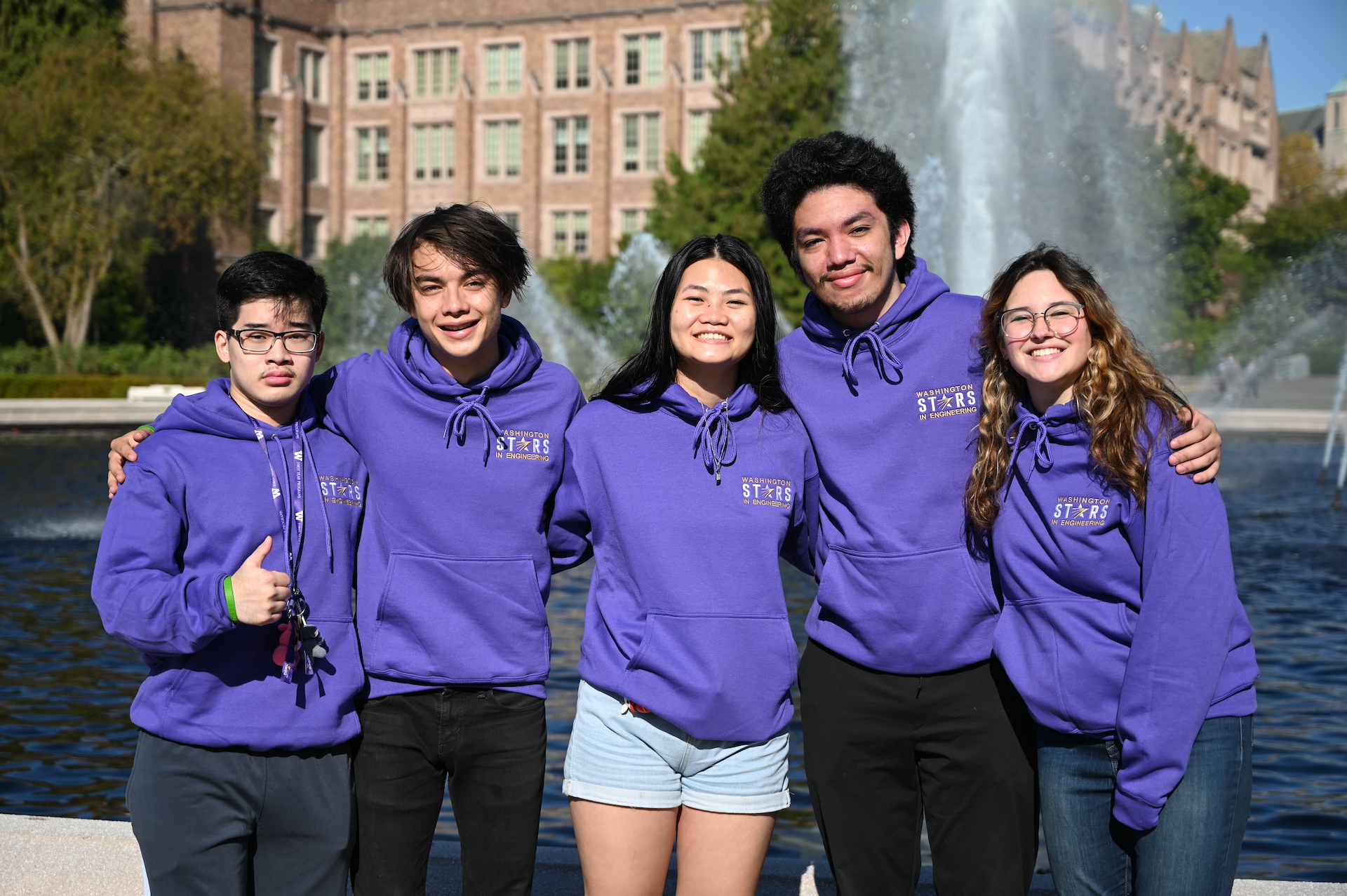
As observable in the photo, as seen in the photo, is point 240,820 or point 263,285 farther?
point 263,285

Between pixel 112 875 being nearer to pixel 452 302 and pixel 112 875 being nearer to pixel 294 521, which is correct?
pixel 294 521

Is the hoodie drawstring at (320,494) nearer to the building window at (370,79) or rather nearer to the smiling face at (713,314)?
the smiling face at (713,314)

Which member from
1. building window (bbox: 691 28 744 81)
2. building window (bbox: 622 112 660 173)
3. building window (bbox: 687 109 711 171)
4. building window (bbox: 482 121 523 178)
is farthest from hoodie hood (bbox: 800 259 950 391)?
building window (bbox: 482 121 523 178)

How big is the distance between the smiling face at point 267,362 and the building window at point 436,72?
159 ft

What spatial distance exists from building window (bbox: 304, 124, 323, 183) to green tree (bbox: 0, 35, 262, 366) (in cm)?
1579

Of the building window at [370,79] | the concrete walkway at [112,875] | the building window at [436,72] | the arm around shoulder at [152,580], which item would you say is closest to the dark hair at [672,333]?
the arm around shoulder at [152,580]

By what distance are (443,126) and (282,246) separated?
848 centimetres

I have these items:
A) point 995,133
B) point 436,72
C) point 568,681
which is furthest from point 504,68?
point 568,681

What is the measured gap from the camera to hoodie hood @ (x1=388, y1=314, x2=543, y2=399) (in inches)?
121

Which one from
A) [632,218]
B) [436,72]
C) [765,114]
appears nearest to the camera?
[765,114]

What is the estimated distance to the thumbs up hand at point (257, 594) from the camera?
2.57m

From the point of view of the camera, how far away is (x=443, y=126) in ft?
161

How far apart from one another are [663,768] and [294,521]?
1.05 m

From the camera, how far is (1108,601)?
8.84 ft
